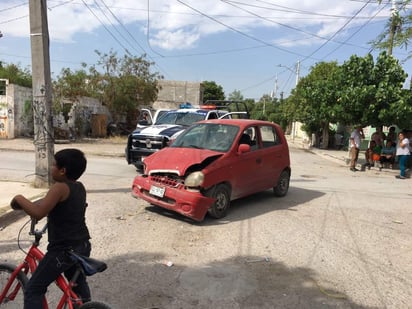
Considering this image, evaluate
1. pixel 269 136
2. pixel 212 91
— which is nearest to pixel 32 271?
pixel 269 136

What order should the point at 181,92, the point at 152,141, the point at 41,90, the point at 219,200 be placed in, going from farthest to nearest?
1. the point at 181,92
2. the point at 152,141
3. the point at 41,90
4. the point at 219,200

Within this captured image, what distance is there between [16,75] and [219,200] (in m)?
25.1

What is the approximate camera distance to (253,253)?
527cm

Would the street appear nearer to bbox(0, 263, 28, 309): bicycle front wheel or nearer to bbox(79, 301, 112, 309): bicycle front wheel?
bbox(0, 263, 28, 309): bicycle front wheel

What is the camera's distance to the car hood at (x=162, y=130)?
11375mm

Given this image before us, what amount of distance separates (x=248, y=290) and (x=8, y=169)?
957 centimetres

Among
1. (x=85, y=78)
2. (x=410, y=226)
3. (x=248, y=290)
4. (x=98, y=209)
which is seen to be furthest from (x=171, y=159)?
(x=85, y=78)

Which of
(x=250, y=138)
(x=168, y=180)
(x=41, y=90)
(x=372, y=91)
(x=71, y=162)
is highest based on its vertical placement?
(x=372, y=91)

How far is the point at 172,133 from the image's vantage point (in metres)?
11.5

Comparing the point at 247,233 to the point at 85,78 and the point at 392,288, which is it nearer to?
the point at 392,288

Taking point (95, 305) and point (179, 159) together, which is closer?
point (95, 305)

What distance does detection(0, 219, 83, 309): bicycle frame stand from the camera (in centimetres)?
276

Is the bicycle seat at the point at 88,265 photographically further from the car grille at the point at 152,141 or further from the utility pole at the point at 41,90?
the car grille at the point at 152,141

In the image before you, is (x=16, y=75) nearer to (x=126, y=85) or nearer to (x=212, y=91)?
(x=126, y=85)
